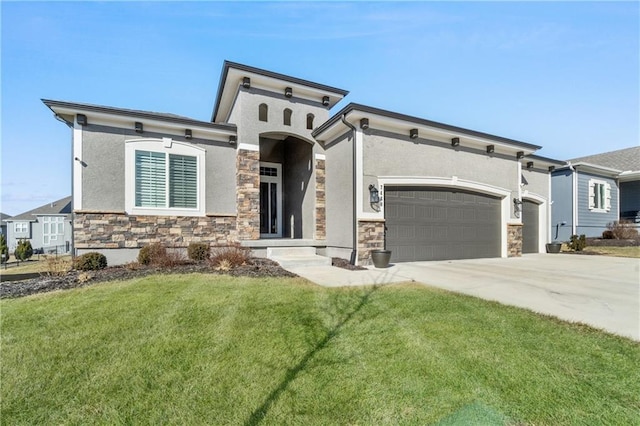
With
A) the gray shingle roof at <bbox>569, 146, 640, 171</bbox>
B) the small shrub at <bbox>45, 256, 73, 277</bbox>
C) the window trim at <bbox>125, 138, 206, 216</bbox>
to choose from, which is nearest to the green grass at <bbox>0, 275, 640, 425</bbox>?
the small shrub at <bbox>45, 256, 73, 277</bbox>

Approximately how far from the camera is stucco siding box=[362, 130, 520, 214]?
9105 millimetres

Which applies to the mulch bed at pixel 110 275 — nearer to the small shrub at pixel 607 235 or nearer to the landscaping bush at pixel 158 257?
the landscaping bush at pixel 158 257

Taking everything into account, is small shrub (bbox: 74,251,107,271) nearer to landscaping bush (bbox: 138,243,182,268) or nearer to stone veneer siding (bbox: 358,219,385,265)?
landscaping bush (bbox: 138,243,182,268)

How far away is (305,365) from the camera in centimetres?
289

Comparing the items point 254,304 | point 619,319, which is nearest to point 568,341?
point 619,319

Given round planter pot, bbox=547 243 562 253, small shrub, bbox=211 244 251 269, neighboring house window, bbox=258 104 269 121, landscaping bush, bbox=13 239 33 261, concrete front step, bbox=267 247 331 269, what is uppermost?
neighboring house window, bbox=258 104 269 121

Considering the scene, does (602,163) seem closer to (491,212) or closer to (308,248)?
(491,212)

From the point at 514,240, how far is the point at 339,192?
313 inches

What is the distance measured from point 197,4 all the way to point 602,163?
26387 millimetres

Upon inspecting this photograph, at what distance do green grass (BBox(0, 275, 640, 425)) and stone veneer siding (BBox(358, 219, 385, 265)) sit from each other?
415 cm

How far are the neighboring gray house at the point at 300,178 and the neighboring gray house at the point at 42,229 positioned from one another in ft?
98.3

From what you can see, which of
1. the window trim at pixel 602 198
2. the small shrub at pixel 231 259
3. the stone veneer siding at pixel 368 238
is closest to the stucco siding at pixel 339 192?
the stone veneer siding at pixel 368 238

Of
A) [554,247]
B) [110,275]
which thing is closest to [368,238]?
[110,275]

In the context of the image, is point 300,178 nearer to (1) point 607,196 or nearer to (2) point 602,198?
(2) point 602,198
